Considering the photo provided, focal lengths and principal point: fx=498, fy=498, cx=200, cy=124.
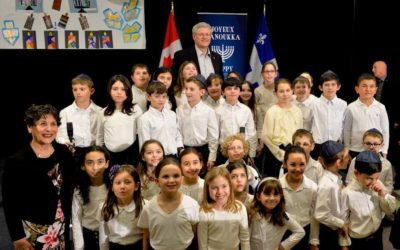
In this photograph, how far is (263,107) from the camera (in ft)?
15.8

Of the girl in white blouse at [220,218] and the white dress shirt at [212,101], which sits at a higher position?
the white dress shirt at [212,101]

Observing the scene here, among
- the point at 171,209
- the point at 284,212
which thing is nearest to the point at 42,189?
the point at 171,209

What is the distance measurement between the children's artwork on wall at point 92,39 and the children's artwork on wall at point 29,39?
1.96 ft

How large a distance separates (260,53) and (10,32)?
9.83 ft

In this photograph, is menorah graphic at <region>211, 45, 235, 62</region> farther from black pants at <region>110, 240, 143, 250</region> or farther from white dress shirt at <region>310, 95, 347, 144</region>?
black pants at <region>110, 240, 143, 250</region>

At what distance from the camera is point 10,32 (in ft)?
18.8

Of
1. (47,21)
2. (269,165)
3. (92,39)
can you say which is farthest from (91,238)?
(47,21)

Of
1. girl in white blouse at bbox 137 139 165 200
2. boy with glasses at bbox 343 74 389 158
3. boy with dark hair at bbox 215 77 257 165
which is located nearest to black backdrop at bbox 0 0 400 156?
boy with glasses at bbox 343 74 389 158

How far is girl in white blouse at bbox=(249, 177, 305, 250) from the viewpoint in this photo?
3.06 metres

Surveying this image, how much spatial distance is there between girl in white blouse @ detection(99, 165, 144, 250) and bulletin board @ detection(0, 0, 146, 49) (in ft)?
10.5

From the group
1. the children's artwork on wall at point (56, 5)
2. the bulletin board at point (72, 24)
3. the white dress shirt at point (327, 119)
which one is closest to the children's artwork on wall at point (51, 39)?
the bulletin board at point (72, 24)

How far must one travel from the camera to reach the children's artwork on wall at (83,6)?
19.0ft

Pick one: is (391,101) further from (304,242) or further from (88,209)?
(88,209)

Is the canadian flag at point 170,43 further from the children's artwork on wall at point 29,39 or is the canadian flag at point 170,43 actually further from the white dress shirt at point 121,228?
the white dress shirt at point 121,228
